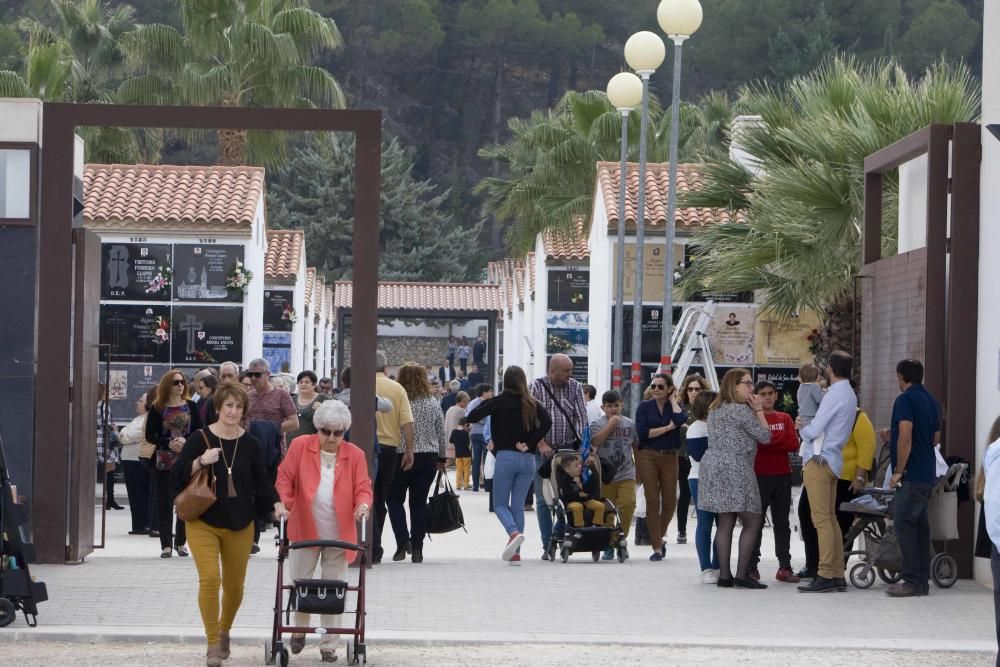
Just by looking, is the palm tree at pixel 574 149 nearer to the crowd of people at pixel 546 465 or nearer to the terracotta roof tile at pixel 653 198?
the terracotta roof tile at pixel 653 198

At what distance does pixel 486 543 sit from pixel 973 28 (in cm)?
7838

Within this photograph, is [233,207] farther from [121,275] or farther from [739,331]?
[739,331]

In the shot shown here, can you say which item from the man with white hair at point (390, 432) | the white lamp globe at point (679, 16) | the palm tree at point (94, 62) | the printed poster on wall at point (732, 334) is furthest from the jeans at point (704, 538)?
the palm tree at point (94, 62)

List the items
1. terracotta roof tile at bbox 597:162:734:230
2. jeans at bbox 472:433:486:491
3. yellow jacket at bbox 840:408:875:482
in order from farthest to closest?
terracotta roof tile at bbox 597:162:734:230
jeans at bbox 472:433:486:491
yellow jacket at bbox 840:408:875:482

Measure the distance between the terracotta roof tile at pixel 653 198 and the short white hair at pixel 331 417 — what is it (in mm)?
19809

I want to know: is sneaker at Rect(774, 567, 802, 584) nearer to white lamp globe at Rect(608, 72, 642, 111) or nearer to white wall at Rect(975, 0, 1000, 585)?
white wall at Rect(975, 0, 1000, 585)

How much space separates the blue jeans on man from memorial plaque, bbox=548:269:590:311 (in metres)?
24.8

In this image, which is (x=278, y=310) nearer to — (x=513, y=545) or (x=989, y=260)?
(x=513, y=545)

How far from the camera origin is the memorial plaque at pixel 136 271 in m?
29.6

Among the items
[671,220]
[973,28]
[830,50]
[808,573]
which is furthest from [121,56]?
[973,28]

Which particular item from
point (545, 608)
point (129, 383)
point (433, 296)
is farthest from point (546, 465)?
point (433, 296)

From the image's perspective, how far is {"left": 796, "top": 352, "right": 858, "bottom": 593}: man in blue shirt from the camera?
12133mm

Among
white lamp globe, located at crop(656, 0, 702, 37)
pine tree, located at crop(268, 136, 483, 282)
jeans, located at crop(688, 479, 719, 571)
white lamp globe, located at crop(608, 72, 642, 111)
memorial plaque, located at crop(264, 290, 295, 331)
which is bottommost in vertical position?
jeans, located at crop(688, 479, 719, 571)

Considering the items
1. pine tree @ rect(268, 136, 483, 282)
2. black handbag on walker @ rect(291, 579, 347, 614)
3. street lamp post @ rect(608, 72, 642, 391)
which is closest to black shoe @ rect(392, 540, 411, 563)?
black handbag on walker @ rect(291, 579, 347, 614)
